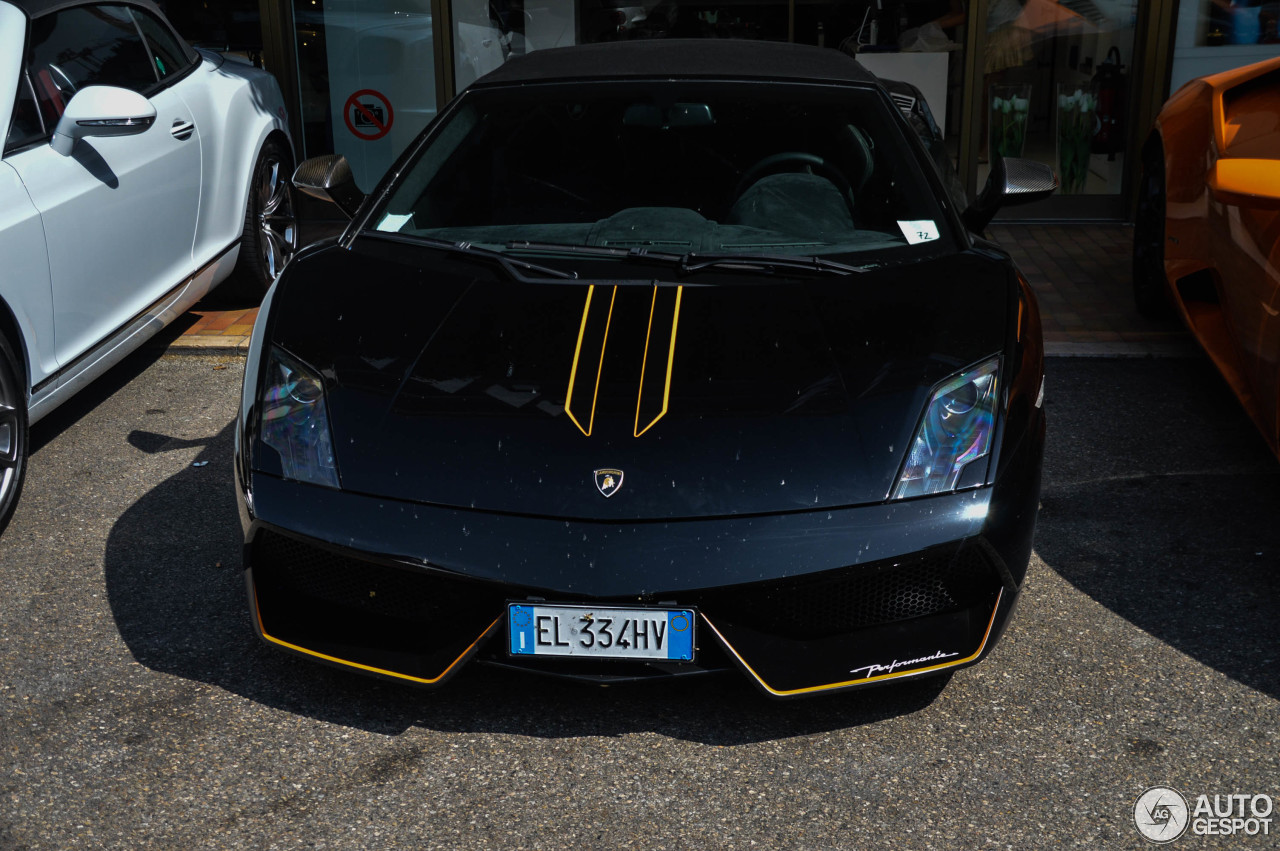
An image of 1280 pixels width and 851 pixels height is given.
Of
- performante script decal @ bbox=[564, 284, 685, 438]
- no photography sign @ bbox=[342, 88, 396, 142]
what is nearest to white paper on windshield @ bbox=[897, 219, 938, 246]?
performante script decal @ bbox=[564, 284, 685, 438]

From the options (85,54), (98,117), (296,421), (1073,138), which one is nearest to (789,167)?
(296,421)

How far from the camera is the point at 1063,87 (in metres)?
7.76

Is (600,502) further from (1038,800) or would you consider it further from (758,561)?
(1038,800)

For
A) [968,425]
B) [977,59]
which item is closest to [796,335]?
[968,425]

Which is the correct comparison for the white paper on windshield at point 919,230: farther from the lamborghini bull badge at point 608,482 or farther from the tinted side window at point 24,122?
the tinted side window at point 24,122

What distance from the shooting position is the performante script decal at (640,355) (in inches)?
105

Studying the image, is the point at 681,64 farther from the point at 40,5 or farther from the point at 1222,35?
the point at 1222,35

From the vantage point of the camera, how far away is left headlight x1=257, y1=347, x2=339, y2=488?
8.69 ft

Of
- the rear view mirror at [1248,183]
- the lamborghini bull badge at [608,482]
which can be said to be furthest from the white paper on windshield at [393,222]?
the rear view mirror at [1248,183]

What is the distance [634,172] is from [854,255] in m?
0.75

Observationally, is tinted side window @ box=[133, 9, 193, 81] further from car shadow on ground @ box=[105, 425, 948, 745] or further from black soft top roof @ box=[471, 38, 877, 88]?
car shadow on ground @ box=[105, 425, 948, 745]

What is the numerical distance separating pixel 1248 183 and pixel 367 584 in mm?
2413
